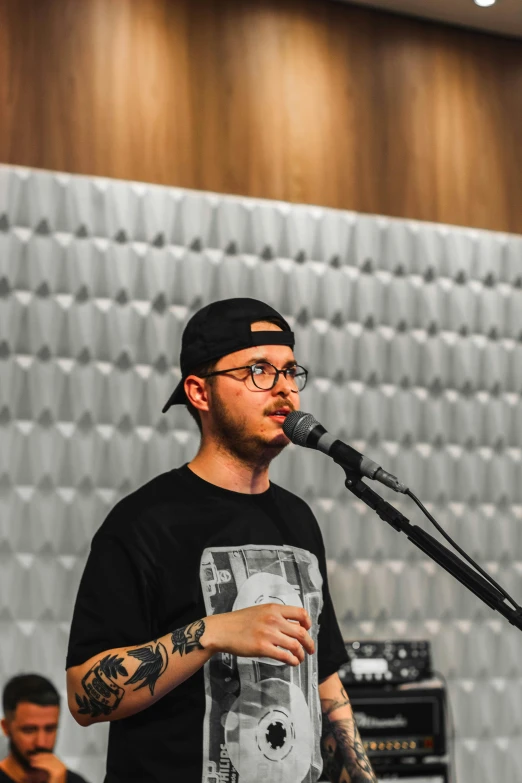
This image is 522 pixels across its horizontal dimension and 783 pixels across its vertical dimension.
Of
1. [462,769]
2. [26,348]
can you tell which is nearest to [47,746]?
[26,348]

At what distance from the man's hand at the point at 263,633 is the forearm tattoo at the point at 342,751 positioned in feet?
1.25

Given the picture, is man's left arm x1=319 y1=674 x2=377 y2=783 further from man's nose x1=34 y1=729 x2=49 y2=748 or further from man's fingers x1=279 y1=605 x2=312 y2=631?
man's nose x1=34 y1=729 x2=49 y2=748

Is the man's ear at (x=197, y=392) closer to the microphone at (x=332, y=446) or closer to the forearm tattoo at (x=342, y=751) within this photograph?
the microphone at (x=332, y=446)

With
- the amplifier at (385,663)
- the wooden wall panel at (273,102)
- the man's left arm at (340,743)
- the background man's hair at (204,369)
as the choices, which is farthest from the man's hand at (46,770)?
the wooden wall panel at (273,102)

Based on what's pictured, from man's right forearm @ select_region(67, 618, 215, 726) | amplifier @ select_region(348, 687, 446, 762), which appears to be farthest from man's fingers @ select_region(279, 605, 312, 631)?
amplifier @ select_region(348, 687, 446, 762)

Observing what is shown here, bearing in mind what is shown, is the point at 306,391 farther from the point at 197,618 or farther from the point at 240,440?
the point at 197,618

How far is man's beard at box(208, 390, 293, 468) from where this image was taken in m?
1.79

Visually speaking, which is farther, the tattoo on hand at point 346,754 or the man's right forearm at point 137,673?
the tattoo on hand at point 346,754

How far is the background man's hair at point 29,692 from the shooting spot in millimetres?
3201

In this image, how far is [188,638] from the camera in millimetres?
1549

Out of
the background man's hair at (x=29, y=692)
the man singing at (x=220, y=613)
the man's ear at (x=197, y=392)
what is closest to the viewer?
the man singing at (x=220, y=613)

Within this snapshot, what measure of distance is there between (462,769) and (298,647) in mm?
2719

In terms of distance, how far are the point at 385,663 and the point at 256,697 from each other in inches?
74.9

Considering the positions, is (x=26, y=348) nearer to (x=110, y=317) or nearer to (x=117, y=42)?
(x=110, y=317)
